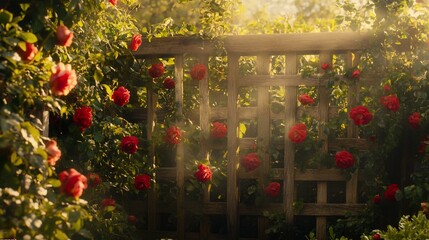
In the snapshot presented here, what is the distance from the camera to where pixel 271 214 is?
4.72 metres

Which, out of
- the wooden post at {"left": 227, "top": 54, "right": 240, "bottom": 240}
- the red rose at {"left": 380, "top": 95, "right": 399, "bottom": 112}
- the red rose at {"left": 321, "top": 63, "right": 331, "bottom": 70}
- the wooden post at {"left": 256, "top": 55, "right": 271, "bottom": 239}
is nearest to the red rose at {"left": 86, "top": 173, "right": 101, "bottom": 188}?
the wooden post at {"left": 227, "top": 54, "right": 240, "bottom": 240}

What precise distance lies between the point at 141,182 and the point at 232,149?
696mm

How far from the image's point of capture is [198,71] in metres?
4.71

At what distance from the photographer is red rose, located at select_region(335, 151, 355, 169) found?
4562 mm

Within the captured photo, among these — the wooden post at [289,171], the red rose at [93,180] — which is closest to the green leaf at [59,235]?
the red rose at [93,180]

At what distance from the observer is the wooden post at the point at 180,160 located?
4.78m

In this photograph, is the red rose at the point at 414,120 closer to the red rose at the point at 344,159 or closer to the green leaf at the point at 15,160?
the red rose at the point at 344,159

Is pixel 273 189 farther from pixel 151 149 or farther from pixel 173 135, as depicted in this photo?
pixel 151 149

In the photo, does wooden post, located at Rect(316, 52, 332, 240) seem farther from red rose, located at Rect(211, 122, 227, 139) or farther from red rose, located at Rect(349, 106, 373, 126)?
red rose, located at Rect(211, 122, 227, 139)

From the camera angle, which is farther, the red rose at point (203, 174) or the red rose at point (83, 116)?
the red rose at point (203, 174)

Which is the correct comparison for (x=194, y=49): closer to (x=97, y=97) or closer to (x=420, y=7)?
(x=97, y=97)

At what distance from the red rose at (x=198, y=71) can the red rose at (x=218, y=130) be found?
0.35m

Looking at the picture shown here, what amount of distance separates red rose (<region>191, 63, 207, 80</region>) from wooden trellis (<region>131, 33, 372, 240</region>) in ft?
0.23

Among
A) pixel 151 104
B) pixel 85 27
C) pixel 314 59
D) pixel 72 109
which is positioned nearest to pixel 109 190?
pixel 151 104
